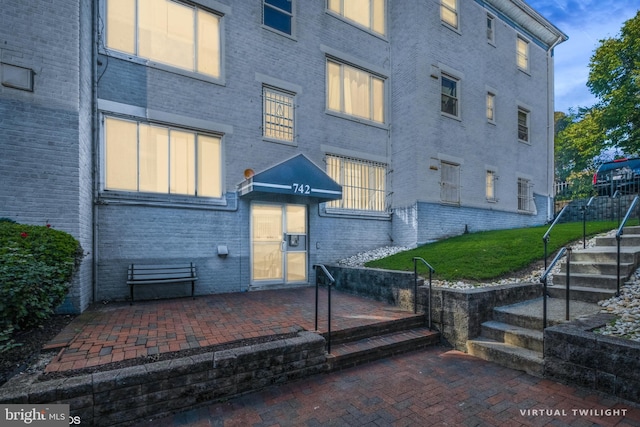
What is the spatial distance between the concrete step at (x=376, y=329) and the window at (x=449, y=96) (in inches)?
359

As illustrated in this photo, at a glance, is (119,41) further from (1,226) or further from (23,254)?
(23,254)

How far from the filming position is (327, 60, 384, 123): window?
1064 cm

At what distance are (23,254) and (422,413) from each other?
555 cm

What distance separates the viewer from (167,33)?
7953mm

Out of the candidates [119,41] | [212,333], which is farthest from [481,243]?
[119,41]

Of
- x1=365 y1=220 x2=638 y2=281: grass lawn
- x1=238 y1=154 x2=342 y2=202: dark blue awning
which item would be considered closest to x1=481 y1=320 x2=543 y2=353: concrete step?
x1=365 y1=220 x2=638 y2=281: grass lawn

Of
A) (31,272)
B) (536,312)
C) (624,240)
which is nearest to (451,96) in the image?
(624,240)

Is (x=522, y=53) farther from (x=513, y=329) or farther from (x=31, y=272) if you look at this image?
(x=31, y=272)

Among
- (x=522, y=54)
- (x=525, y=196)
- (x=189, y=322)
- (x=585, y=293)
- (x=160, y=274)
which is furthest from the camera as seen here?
(x=522, y=54)

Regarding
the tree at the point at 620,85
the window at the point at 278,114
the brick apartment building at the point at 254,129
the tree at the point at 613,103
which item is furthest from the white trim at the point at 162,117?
the tree at the point at 620,85

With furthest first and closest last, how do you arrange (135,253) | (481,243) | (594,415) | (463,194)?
(463,194) < (481,243) < (135,253) < (594,415)

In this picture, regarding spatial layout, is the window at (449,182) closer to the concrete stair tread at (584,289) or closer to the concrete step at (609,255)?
the concrete step at (609,255)

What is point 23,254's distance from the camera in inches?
170

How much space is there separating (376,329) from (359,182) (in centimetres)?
646
